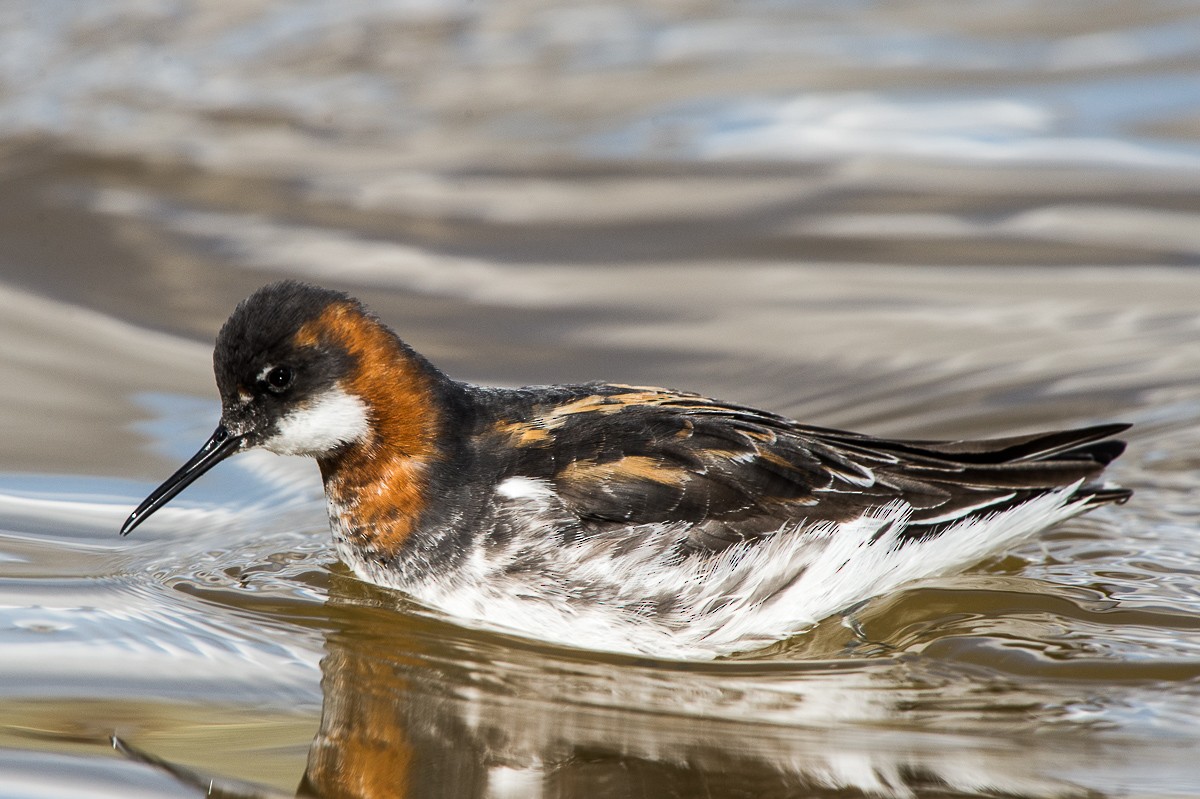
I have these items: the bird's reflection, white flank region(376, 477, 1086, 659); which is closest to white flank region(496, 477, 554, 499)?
white flank region(376, 477, 1086, 659)

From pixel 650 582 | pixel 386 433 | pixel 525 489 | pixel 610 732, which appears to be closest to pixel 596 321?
pixel 386 433

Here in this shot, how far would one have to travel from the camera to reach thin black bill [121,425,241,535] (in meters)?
5.86

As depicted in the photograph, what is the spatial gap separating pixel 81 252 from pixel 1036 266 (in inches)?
225

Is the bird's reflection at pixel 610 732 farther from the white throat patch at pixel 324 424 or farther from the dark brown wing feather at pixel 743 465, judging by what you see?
the white throat patch at pixel 324 424

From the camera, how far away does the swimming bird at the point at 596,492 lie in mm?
5582

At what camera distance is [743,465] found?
18.7ft

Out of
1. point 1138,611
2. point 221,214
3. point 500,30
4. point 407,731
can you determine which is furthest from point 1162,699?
point 500,30

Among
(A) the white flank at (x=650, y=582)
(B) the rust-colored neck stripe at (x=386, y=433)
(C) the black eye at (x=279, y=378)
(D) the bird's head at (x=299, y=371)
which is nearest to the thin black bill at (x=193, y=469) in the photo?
(D) the bird's head at (x=299, y=371)

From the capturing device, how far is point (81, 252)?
941 cm

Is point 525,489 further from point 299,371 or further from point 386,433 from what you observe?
point 299,371

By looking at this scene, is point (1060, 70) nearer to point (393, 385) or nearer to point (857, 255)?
point (857, 255)

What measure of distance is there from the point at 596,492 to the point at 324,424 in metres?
1.06

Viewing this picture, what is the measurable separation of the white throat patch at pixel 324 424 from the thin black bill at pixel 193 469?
0.16 meters

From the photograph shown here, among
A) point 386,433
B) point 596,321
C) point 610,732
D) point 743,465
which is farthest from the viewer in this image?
point 596,321
